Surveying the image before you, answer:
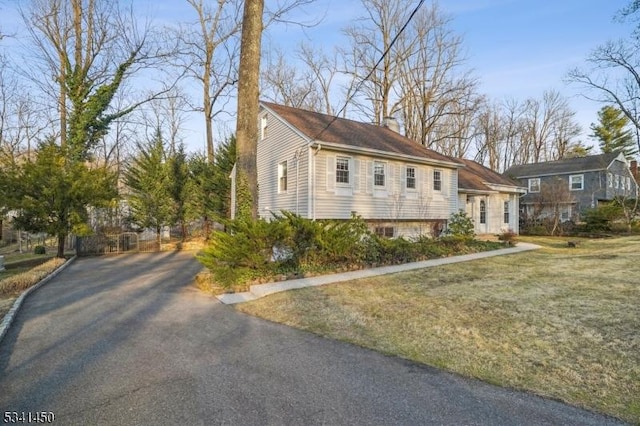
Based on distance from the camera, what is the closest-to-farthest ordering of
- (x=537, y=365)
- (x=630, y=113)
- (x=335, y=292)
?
(x=537, y=365) → (x=335, y=292) → (x=630, y=113)

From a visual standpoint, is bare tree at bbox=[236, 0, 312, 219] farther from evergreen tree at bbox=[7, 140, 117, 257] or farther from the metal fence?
the metal fence

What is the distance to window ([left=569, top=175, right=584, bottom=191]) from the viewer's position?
30422 millimetres

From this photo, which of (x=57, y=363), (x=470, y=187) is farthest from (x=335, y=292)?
(x=470, y=187)

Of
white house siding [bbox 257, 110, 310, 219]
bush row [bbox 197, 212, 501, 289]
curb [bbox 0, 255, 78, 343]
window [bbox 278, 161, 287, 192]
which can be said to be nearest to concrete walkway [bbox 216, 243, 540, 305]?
bush row [bbox 197, 212, 501, 289]

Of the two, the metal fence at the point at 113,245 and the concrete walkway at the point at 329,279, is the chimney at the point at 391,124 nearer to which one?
the concrete walkway at the point at 329,279

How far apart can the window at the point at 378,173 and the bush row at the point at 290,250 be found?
389 centimetres

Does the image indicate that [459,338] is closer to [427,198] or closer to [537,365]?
[537,365]

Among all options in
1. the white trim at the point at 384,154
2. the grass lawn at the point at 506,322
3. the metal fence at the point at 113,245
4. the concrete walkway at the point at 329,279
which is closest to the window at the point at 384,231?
the white trim at the point at 384,154

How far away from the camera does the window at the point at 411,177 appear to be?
1599 cm

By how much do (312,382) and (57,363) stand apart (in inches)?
119

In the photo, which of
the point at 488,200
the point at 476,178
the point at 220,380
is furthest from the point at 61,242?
the point at 488,200

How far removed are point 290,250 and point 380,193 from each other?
6823mm

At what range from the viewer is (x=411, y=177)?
16078mm

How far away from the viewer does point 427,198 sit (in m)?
16.6
